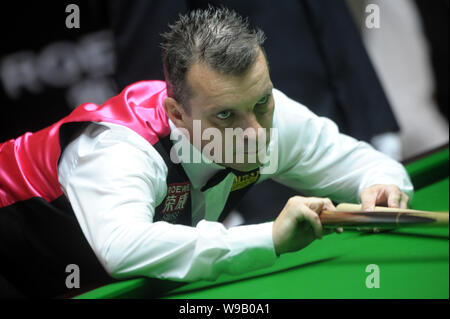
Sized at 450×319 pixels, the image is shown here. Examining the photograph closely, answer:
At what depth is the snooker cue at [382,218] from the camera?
3.54ft

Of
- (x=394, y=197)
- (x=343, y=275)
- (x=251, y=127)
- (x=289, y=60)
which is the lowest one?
(x=343, y=275)

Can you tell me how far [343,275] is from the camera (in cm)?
122

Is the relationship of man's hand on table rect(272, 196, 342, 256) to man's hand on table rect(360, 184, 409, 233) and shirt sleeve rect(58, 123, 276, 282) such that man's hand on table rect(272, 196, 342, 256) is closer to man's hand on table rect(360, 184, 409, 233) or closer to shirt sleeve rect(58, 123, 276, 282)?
shirt sleeve rect(58, 123, 276, 282)

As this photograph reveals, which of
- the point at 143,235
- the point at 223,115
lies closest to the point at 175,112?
the point at 223,115

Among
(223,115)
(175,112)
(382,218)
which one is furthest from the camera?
(175,112)

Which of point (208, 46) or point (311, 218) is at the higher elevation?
point (208, 46)

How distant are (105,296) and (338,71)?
1624mm

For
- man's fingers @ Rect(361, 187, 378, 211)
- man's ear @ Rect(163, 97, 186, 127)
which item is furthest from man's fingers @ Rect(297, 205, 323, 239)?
man's ear @ Rect(163, 97, 186, 127)

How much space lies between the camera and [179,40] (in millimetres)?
1272

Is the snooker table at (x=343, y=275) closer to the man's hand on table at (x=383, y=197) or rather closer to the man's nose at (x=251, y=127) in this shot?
the man's hand on table at (x=383, y=197)

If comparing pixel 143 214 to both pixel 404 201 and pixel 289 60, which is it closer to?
pixel 404 201

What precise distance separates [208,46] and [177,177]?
374mm

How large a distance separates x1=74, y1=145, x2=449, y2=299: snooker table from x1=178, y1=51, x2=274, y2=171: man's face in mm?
284

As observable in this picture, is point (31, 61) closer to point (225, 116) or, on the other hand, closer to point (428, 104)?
point (225, 116)
